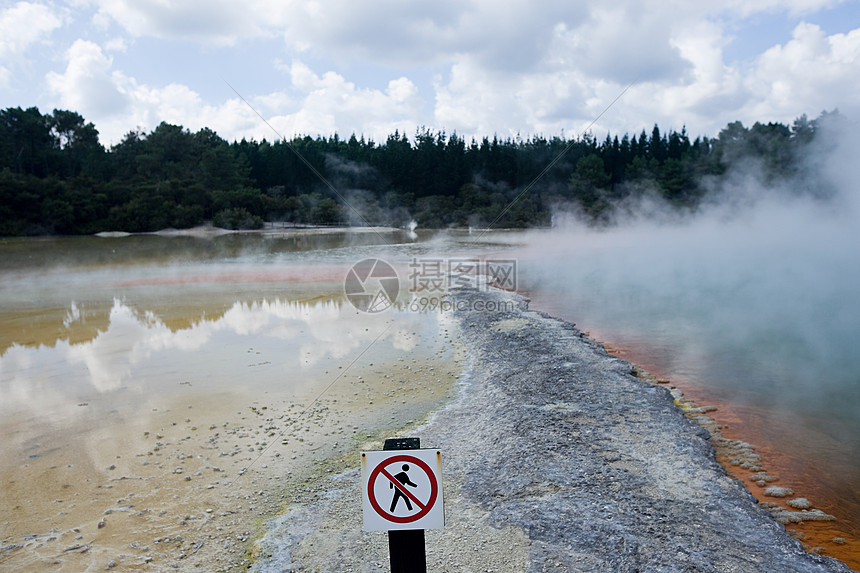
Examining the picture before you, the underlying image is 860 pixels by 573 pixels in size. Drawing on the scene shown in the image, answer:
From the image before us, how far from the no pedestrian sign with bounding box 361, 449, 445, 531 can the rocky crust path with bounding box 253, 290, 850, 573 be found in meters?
1.28

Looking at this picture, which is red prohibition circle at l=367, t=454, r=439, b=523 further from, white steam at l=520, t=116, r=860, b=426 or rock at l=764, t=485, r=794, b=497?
white steam at l=520, t=116, r=860, b=426

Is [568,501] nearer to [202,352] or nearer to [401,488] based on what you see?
[401,488]

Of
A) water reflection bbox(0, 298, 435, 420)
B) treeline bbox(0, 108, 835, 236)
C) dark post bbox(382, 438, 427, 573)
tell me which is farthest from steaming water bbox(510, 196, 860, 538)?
treeline bbox(0, 108, 835, 236)

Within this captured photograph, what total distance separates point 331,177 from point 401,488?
5230 cm

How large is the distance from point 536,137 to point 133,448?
6910 centimetres

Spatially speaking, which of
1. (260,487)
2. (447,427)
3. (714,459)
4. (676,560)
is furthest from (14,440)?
(714,459)

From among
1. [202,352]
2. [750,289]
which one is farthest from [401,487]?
[750,289]

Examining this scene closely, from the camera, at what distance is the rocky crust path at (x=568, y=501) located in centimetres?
310

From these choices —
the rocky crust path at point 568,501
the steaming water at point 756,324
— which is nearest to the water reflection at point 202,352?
the rocky crust path at point 568,501

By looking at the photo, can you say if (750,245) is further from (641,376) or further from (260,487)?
(260,487)

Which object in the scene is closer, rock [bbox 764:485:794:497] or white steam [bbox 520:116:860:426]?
rock [bbox 764:485:794:497]

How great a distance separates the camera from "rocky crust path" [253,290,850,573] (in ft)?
10.2

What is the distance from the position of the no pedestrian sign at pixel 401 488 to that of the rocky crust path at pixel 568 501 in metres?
1.28

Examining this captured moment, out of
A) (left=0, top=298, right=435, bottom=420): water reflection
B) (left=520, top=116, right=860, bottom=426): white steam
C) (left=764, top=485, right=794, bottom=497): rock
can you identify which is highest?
(left=520, top=116, right=860, bottom=426): white steam
